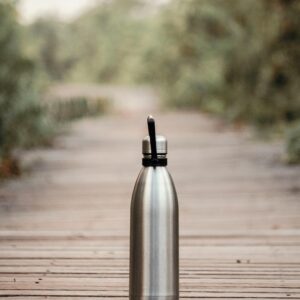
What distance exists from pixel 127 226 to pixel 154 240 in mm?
2110

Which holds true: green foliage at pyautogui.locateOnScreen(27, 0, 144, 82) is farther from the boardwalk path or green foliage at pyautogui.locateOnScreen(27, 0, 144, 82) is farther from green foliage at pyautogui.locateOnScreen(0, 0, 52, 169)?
the boardwalk path

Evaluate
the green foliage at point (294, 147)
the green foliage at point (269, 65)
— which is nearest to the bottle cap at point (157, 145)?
the green foliage at point (294, 147)

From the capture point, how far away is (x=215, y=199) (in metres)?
5.42

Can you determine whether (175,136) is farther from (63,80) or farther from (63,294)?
(63,80)

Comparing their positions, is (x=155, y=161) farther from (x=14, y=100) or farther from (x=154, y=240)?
(x=14, y=100)

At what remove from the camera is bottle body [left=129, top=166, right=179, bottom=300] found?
88.6 inches

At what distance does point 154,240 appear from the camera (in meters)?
2.25

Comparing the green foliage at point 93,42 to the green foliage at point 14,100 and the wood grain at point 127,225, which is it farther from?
the wood grain at point 127,225

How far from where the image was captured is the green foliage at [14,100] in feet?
24.7

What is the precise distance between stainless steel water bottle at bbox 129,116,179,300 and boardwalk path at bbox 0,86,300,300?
41 centimetres

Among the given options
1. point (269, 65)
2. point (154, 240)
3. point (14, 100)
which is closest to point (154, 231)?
point (154, 240)

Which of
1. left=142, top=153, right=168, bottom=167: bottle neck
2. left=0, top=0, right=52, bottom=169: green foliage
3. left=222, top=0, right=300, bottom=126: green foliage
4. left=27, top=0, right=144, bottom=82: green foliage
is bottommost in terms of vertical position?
left=142, top=153, right=168, bottom=167: bottle neck

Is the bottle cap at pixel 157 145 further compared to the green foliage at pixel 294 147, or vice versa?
the green foliage at pixel 294 147

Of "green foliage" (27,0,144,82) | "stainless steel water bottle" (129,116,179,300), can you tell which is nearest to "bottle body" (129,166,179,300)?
"stainless steel water bottle" (129,116,179,300)
